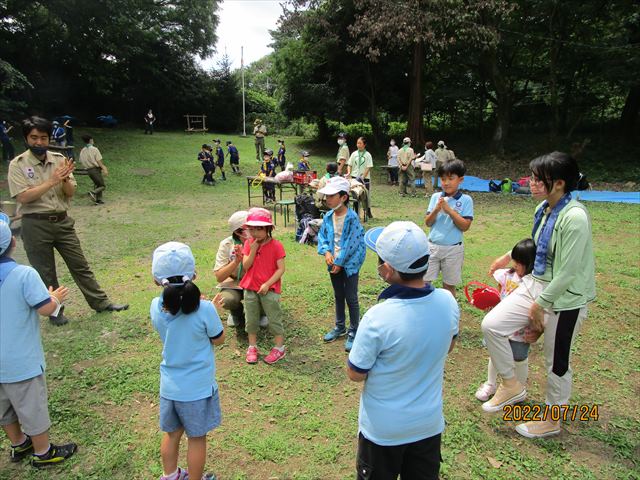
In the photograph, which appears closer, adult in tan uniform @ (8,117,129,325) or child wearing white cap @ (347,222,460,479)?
child wearing white cap @ (347,222,460,479)

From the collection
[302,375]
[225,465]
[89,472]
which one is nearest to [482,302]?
[302,375]

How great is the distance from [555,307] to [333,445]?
1.73 m

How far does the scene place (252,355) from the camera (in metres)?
4.04

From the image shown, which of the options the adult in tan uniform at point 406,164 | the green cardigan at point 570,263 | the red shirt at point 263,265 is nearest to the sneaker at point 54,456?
the red shirt at point 263,265

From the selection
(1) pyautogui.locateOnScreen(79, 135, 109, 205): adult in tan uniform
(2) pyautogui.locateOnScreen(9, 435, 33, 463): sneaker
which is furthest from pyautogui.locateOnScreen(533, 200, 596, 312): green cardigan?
(1) pyautogui.locateOnScreen(79, 135, 109, 205): adult in tan uniform

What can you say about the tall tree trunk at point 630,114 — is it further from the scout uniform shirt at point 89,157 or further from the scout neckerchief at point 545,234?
the scout uniform shirt at point 89,157

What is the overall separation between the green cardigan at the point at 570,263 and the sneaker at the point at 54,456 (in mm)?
3233

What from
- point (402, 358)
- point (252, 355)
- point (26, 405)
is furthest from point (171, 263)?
point (252, 355)

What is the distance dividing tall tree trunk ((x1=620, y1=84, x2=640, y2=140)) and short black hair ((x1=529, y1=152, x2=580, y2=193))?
20.2 metres

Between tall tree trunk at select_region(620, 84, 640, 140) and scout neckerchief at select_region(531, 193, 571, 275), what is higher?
tall tree trunk at select_region(620, 84, 640, 140)

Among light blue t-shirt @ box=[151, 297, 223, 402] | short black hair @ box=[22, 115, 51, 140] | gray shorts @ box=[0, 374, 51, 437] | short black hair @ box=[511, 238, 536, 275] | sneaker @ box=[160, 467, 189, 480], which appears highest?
short black hair @ box=[22, 115, 51, 140]

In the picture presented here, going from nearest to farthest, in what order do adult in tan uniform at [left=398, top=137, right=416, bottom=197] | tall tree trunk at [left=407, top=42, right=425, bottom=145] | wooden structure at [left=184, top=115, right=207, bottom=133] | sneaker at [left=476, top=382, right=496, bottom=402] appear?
sneaker at [left=476, top=382, right=496, bottom=402] < adult in tan uniform at [left=398, top=137, right=416, bottom=197] < tall tree trunk at [left=407, top=42, right=425, bottom=145] < wooden structure at [left=184, top=115, right=207, bottom=133]

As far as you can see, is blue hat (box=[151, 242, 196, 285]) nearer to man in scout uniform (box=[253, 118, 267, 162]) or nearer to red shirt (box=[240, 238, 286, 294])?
red shirt (box=[240, 238, 286, 294])

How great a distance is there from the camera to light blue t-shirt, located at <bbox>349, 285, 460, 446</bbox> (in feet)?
6.10
